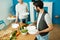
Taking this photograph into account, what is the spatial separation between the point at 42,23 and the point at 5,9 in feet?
8.79

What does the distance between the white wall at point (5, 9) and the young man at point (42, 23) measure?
2.14 meters

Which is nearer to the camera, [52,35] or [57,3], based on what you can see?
[52,35]

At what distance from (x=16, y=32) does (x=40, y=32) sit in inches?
22.5

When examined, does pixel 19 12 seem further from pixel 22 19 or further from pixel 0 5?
pixel 0 5

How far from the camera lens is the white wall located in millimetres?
4309

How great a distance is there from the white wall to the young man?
84.4 inches

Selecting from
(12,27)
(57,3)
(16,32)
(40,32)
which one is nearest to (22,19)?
(12,27)

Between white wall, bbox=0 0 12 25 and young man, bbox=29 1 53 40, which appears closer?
young man, bbox=29 1 53 40

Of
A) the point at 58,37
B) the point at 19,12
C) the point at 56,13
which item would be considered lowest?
the point at 58,37

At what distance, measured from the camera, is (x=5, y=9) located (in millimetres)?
4719

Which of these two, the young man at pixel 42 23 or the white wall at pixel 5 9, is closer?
the young man at pixel 42 23

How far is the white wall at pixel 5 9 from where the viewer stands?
14.1 ft

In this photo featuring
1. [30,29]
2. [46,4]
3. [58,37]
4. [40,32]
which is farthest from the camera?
[46,4]

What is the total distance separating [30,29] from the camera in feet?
8.48
